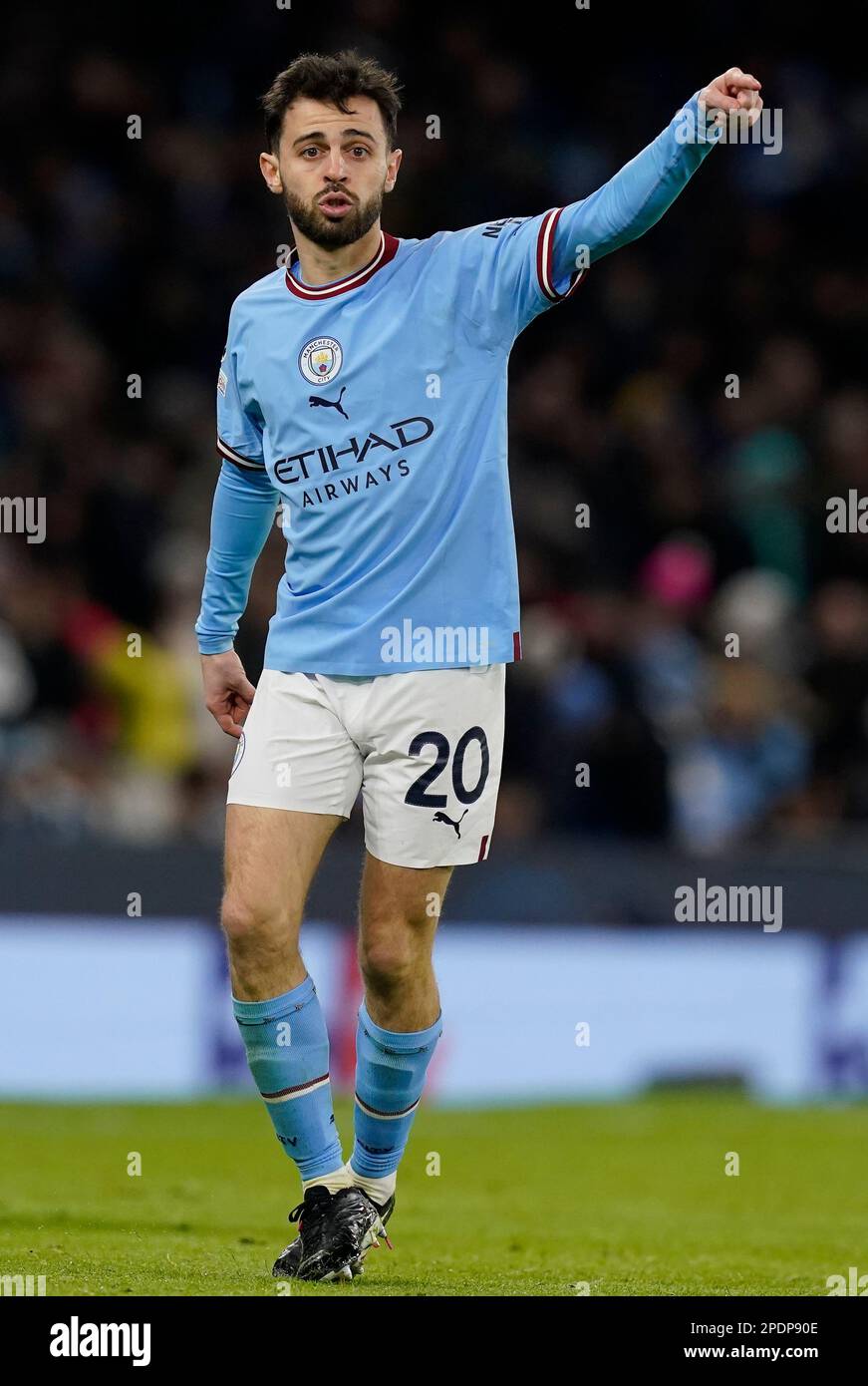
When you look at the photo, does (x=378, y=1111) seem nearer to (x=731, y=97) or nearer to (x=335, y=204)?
(x=335, y=204)

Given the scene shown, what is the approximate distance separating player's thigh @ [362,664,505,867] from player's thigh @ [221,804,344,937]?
0.19m

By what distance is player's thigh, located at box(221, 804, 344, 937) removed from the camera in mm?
5738

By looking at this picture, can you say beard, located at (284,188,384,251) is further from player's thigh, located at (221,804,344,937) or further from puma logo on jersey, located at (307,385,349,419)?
player's thigh, located at (221,804,344,937)

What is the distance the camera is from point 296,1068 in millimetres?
5910

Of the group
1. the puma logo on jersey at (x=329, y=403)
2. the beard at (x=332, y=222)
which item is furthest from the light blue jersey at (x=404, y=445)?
the beard at (x=332, y=222)

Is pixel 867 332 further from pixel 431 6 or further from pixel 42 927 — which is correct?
pixel 42 927

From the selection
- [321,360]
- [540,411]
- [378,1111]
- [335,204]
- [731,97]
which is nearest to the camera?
[731,97]

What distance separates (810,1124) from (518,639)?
6.04 m

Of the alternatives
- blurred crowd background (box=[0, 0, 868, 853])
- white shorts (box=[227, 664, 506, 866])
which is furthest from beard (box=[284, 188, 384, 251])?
blurred crowd background (box=[0, 0, 868, 853])

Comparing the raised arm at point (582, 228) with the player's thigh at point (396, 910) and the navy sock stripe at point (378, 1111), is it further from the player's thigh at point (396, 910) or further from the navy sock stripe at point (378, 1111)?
the navy sock stripe at point (378, 1111)

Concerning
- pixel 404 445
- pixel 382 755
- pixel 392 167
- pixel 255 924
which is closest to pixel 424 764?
pixel 382 755

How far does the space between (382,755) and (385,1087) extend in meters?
0.96

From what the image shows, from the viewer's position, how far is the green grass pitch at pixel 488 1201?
20.0 feet

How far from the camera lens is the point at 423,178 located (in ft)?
52.6
